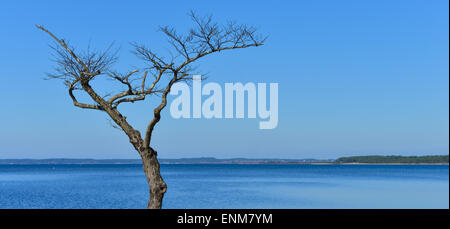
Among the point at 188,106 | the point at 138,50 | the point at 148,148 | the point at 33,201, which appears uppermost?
the point at 138,50

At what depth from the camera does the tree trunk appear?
916 cm

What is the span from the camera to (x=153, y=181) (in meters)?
9.18

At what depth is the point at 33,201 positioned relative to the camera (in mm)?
33938

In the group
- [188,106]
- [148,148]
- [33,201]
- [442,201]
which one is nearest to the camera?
[148,148]

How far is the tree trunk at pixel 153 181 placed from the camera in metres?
9.16
